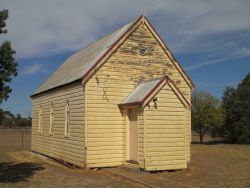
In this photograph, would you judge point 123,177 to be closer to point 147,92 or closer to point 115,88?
point 147,92

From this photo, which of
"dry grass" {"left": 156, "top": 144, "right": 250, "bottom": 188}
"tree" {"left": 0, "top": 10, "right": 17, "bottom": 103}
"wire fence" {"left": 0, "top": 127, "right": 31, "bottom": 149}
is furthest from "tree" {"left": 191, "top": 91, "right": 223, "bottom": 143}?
"tree" {"left": 0, "top": 10, "right": 17, "bottom": 103}

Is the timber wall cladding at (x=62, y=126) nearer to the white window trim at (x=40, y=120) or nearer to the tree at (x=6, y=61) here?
the white window trim at (x=40, y=120)

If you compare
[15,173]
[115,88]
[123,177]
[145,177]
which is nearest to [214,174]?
[145,177]

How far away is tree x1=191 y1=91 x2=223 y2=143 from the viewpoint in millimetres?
48625

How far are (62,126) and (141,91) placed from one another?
5729mm

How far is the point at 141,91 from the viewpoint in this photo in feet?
65.9

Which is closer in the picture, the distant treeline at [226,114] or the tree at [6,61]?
the tree at [6,61]

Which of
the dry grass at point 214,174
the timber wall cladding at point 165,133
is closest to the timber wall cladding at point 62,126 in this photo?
the timber wall cladding at point 165,133

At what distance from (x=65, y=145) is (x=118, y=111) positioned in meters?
3.96

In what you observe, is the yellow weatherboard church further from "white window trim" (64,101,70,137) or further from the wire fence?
the wire fence

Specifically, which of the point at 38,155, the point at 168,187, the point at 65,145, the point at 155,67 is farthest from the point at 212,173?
the point at 38,155

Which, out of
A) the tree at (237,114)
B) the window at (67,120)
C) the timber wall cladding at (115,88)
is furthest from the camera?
the tree at (237,114)

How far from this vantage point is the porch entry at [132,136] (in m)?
19.7

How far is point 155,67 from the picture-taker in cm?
2236
